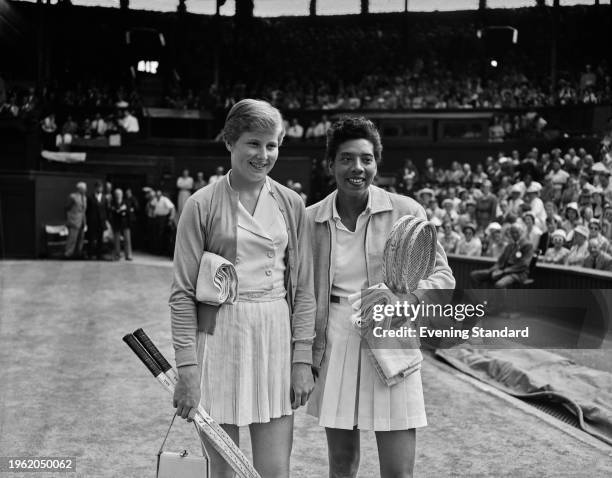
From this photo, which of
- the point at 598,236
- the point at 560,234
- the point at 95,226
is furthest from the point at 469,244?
the point at 95,226

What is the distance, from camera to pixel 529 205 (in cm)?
1273

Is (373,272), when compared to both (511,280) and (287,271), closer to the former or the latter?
(287,271)

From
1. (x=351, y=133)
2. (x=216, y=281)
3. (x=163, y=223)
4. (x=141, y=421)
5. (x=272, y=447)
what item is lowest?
(x=163, y=223)

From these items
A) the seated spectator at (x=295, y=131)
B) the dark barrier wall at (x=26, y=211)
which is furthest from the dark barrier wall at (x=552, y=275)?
the seated spectator at (x=295, y=131)

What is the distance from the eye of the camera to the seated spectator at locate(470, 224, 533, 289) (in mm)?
8727

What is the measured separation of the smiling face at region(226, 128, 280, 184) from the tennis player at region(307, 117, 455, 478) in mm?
299

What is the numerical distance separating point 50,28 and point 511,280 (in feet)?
74.7

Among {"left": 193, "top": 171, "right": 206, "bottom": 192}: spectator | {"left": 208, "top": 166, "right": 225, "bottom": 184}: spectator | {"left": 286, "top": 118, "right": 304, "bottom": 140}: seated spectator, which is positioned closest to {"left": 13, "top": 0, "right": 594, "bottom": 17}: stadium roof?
{"left": 286, "top": 118, "right": 304, "bottom": 140}: seated spectator

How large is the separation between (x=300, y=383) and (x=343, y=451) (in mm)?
407

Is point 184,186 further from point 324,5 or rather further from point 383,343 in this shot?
point 383,343

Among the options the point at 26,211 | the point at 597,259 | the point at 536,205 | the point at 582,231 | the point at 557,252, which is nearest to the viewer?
the point at 597,259

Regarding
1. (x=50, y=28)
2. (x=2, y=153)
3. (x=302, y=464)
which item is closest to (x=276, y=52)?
(x=50, y=28)

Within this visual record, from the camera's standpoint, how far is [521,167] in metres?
17.3

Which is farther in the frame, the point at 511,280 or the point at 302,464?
the point at 511,280
